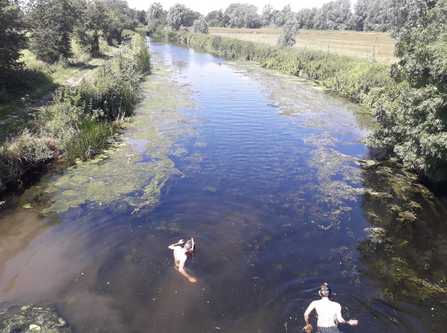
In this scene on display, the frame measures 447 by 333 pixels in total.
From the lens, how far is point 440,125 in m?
9.71

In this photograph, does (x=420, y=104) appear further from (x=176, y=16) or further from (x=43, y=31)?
(x=176, y=16)

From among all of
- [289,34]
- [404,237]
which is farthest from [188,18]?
[404,237]

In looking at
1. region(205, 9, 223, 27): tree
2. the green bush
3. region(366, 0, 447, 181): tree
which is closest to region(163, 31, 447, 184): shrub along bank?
region(366, 0, 447, 181): tree

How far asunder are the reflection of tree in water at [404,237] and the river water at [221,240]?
0.05m

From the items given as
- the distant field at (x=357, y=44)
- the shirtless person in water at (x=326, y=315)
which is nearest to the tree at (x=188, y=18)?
the distant field at (x=357, y=44)

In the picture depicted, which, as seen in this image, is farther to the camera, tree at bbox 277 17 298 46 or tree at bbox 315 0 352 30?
tree at bbox 315 0 352 30

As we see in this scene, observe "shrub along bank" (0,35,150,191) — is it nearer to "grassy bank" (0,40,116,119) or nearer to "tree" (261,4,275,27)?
"grassy bank" (0,40,116,119)

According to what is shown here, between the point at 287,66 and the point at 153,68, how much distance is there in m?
17.1

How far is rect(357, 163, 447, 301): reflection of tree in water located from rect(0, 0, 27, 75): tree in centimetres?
1923

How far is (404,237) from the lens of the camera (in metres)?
9.03

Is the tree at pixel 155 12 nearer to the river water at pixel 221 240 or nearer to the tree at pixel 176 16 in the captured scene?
the tree at pixel 176 16

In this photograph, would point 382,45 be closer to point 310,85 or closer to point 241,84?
point 310,85

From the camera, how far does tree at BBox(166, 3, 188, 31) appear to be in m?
98.9

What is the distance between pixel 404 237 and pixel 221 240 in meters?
5.66
